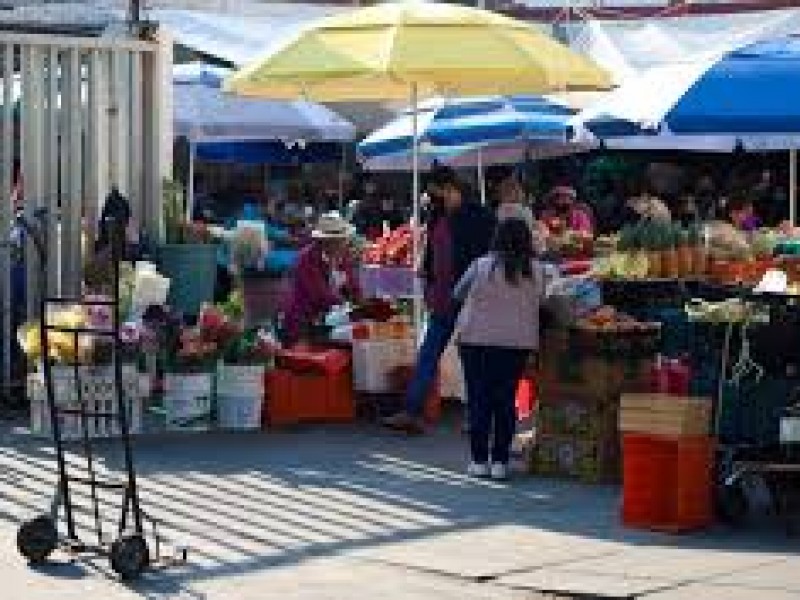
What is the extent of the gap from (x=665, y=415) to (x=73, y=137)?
6488 mm

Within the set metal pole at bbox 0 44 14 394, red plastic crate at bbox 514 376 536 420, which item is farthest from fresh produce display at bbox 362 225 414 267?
metal pole at bbox 0 44 14 394

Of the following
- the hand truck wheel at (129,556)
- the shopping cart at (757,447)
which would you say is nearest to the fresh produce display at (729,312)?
the shopping cart at (757,447)

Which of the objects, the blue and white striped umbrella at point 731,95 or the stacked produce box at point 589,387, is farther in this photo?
the stacked produce box at point 589,387

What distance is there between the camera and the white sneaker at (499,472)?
1166 centimetres

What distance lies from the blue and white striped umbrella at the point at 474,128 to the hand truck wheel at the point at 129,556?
31.4 feet

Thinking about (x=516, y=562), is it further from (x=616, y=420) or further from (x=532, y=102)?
(x=532, y=102)

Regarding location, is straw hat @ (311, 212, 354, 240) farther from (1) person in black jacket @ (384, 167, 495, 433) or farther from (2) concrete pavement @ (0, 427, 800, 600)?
(2) concrete pavement @ (0, 427, 800, 600)

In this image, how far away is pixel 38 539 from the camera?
29.4ft

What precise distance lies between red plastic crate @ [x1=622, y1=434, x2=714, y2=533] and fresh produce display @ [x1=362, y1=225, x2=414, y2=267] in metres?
6.75

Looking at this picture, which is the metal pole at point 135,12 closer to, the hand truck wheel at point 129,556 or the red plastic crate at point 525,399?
the red plastic crate at point 525,399

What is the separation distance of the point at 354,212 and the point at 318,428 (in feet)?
32.9

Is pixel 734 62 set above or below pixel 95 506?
above

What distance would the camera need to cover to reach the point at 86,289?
48.1ft

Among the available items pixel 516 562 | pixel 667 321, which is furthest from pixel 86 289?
pixel 516 562
